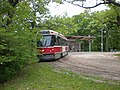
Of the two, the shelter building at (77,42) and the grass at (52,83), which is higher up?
the shelter building at (77,42)

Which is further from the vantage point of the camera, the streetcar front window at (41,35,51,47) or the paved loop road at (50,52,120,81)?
the streetcar front window at (41,35,51,47)

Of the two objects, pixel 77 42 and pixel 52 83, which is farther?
pixel 77 42

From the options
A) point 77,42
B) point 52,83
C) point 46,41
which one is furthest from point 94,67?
point 77,42

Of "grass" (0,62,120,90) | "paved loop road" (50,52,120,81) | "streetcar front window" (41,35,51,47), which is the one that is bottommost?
"grass" (0,62,120,90)

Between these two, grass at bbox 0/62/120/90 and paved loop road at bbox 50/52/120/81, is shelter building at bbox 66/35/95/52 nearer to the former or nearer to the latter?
paved loop road at bbox 50/52/120/81

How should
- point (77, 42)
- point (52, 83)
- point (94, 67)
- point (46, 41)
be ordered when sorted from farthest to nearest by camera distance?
point (77, 42) → point (46, 41) → point (94, 67) → point (52, 83)

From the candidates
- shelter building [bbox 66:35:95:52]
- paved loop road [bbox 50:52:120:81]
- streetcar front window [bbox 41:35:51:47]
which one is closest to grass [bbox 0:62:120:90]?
paved loop road [bbox 50:52:120:81]

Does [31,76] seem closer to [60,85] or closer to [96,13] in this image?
[60,85]

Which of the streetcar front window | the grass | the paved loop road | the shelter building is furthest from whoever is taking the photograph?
the shelter building

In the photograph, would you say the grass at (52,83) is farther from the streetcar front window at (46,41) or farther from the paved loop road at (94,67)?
the streetcar front window at (46,41)

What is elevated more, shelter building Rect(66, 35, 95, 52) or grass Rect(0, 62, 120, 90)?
shelter building Rect(66, 35, 95, 52)

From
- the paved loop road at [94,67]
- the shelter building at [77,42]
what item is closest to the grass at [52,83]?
the paved loop road at [94,67]

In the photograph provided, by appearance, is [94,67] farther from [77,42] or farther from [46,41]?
[77,42]

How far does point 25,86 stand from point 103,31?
62.3m
